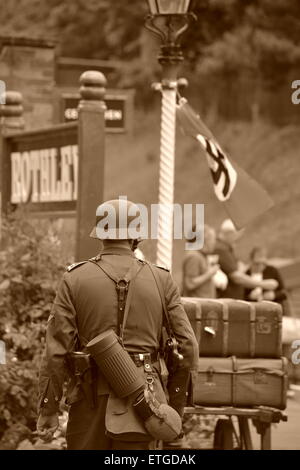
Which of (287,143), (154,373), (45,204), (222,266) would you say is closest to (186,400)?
(154,373)

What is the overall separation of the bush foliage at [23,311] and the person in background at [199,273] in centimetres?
250

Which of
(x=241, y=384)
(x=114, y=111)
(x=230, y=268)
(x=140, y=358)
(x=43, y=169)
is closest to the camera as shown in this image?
(x=140, y=358)

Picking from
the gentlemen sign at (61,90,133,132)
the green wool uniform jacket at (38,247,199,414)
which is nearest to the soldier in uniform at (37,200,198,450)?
the green wool uniform jacket at (38,247,199,414)

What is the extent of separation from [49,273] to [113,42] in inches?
853

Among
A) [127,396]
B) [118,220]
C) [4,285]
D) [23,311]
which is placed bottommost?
[127,396]

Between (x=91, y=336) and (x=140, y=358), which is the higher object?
(x=91, y=336)

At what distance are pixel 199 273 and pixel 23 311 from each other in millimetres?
3207

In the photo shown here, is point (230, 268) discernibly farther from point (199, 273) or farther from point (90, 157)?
point (90, 157)

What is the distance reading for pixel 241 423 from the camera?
8.88 metres

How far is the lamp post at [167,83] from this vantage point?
366 inches

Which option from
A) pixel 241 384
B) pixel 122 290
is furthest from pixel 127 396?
pixel 241 384

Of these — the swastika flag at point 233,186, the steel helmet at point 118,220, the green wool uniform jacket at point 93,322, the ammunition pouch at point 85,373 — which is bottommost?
the ammunition pouch at point 85,373

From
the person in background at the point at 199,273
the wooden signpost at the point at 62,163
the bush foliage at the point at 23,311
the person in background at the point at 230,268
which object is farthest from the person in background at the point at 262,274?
the bush foliage at the point at 23,311

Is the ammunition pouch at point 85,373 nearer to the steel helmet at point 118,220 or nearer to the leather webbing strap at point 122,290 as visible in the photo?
the leather webbing strap at point 122,290
